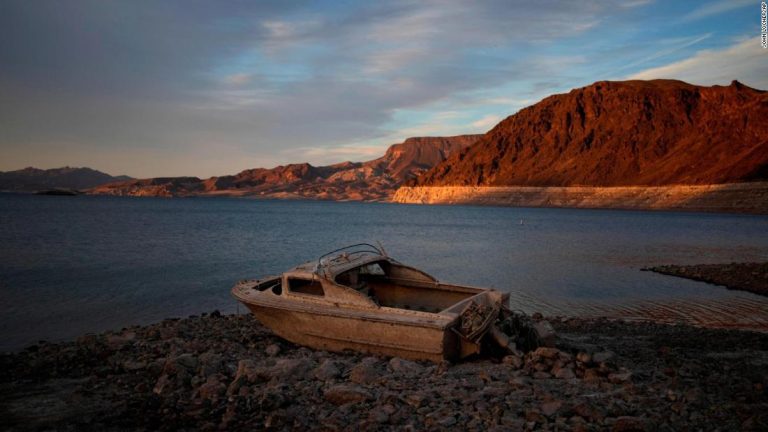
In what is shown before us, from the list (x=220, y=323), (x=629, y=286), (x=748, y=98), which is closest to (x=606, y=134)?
(x=748, y=98)

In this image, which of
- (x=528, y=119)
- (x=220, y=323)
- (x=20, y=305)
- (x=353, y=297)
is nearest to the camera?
(x=353, y=297)

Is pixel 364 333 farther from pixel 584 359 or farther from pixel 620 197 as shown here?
pixel 620 197

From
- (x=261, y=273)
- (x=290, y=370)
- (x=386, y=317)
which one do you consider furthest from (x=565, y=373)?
(x=261, y=273)

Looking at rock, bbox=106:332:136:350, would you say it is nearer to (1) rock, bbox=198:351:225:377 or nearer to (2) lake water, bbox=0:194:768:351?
(2) lake water, bbox=0:194:768:351

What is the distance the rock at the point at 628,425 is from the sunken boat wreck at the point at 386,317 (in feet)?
9.40

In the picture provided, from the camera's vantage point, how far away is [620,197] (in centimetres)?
12812

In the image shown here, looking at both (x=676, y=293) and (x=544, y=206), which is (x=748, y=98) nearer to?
(x=544, y=206)

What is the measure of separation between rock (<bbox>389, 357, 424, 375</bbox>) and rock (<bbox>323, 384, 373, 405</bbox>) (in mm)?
1290

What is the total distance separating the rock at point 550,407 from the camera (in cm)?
645

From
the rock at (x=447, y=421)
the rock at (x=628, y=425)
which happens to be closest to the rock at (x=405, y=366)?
the rock at (x=447, y=421)

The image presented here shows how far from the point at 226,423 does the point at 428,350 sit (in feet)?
11.6

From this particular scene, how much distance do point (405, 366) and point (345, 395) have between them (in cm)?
168

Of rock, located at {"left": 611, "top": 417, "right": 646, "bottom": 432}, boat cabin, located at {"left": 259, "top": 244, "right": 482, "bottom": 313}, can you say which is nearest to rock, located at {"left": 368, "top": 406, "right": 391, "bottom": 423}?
rock, located at {"left": 611, "top": 417, "right": 646, "bottom": 432}

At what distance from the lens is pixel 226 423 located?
6.49 metres
